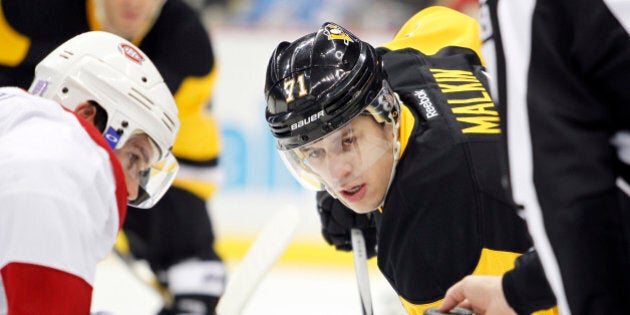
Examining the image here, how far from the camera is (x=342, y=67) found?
198 centimetres

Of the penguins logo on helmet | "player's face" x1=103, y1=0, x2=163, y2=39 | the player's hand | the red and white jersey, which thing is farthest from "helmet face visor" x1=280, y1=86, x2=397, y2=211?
"player's face" x1=103, y1=0, x2=163, y2=39

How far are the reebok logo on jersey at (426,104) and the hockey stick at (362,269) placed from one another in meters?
0.46

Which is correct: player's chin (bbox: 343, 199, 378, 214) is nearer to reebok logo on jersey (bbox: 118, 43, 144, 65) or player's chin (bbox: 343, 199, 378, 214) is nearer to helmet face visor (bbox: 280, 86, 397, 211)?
helmet face visor (bbox: 280, 86, 397, 211)

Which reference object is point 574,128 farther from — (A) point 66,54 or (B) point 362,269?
(B) point 362,269

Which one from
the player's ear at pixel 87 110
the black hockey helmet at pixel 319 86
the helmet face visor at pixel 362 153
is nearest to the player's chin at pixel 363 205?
the helmet face visor at pixel 362 153

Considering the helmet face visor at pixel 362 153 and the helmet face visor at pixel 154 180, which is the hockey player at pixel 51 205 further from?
the helmet face visor at pixel 154 180

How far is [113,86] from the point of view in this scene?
200cm

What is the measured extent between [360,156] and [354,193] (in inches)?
3.2

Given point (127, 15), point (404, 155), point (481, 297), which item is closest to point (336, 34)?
point (404, 155)

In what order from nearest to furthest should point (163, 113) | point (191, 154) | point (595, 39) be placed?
1. point (595, 39)
2. point (163, 113)
3. point (191, 154)

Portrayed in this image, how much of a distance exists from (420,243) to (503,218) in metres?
0.17

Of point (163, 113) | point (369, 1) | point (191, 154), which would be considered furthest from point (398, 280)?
point (369, 1)

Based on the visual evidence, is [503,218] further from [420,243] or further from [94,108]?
[94,108]

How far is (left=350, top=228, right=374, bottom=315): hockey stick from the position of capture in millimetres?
2395
